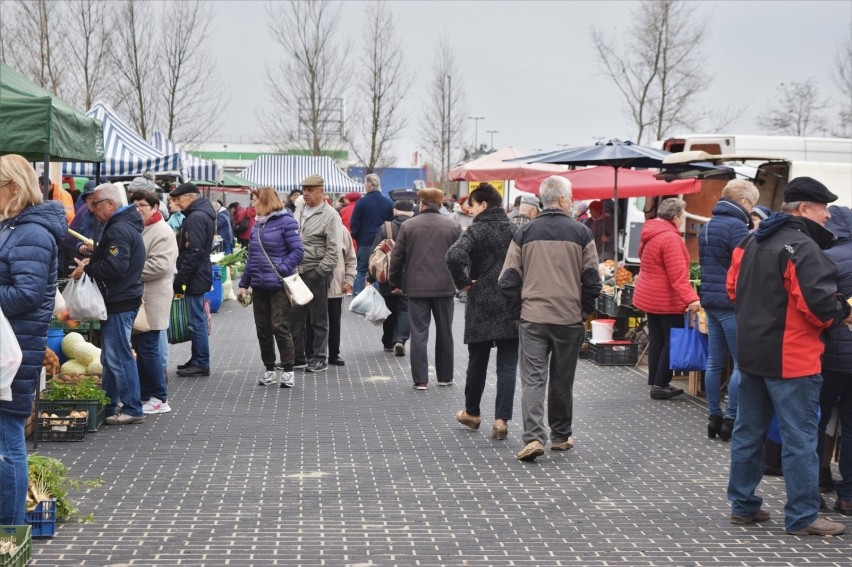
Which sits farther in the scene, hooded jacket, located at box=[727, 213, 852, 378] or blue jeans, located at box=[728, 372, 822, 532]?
blue jeans, located at box=[728, 372, 822, 532]

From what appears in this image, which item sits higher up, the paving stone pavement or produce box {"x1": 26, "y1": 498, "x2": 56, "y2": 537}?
produce box {"x1": 26, "y1": 498, "x2": 56, "y2": 537}

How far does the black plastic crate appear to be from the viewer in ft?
43.4

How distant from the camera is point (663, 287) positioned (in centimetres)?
1057

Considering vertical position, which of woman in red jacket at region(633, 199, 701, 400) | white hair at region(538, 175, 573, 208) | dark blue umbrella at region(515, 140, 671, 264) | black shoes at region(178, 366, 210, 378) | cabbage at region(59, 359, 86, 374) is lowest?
black shoes at region(178, 366, 210, 378)

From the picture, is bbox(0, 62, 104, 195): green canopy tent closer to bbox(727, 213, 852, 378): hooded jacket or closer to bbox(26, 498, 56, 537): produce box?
bbox(26, 498, 56, 537): produce box

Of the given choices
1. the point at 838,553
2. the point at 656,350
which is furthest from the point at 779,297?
the point at 656,350

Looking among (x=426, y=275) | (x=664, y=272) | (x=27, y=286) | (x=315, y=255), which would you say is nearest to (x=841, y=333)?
(x=664, y=272)

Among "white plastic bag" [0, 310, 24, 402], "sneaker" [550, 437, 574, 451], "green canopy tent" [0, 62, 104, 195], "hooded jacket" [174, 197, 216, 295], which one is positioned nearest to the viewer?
"white plastic bag" [0, 310, 24, 402]

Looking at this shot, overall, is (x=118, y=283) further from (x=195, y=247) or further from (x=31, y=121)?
(x=195, y=247)

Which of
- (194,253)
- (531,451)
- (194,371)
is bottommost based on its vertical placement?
(194,371)

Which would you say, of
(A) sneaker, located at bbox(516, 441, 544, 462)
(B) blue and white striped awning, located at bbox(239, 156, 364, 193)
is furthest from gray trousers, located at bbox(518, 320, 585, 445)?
(B) blue and white striped awning, located at bbox(239, 156, 364, 193)

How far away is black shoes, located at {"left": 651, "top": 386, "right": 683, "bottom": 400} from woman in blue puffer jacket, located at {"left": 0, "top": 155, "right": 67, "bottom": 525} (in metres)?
6.73

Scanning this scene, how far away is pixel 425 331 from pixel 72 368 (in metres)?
3.43

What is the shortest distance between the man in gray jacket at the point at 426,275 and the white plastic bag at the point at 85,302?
3460mm
